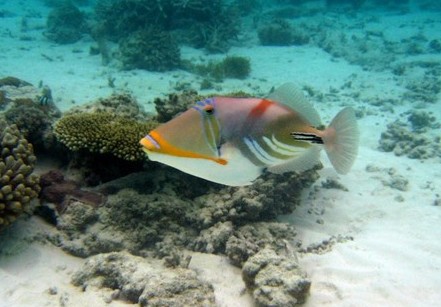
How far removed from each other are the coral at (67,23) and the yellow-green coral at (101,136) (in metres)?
16.4

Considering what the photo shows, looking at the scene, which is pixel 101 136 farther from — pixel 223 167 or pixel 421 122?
pixel 421 122

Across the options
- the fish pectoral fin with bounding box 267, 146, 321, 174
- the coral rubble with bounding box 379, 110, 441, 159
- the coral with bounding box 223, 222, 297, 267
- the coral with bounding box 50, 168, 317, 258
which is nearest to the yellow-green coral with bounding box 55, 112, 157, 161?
the coral with bounding box 50, 168, 317, 258

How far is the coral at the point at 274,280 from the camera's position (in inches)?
134

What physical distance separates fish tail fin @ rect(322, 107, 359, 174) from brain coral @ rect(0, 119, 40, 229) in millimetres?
3427

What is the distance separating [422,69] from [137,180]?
15.5 meters

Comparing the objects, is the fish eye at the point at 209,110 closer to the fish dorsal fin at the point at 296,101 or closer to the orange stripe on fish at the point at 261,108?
the orange stripe on fish at the point at 261,108

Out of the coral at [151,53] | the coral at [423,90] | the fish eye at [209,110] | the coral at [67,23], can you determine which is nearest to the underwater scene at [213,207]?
the fish eye at [209,110]

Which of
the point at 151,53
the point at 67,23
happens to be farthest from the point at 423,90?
the point at 67,23

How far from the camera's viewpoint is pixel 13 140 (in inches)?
166

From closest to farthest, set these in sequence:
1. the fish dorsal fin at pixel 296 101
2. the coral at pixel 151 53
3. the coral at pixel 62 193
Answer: the fish dorsal fin at pixel 296 101, the coral at pixel 62 193, the coral at pixel 151 53

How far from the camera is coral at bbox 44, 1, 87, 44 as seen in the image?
62.6 ft

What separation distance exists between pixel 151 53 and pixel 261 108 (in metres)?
14.0

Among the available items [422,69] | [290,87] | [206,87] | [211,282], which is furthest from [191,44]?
[290,87]

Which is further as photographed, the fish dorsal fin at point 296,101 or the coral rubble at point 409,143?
the coral rubble at point 409,143
